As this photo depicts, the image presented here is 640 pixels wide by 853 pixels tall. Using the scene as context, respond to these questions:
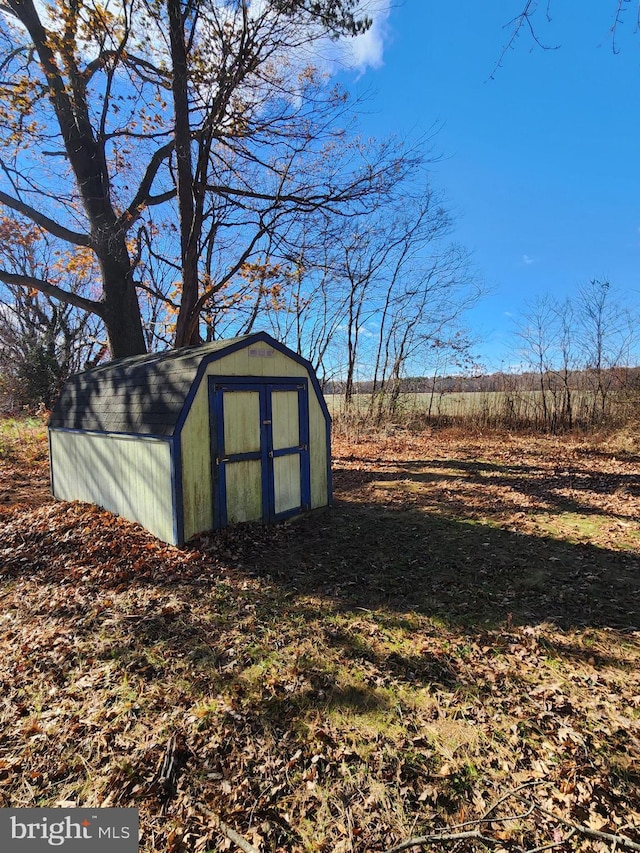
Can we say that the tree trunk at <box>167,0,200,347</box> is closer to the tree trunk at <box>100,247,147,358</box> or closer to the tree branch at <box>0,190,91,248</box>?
the tree trunk at <box>100,247,147,358</box>

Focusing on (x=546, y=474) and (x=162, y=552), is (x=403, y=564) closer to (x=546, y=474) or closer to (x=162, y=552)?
(x=162, y=552)

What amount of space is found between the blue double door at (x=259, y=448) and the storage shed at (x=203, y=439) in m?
0.01

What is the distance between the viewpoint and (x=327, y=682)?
2.99 m

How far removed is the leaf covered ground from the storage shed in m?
0.41

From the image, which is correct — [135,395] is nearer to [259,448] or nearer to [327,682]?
[259,448]

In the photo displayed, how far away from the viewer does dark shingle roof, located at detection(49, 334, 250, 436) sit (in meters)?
5.26

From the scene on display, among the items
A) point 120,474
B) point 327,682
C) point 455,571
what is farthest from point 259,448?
point 327,682

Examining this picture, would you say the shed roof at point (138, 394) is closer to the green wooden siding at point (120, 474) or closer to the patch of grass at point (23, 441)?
the green wooden siding at point (120, 474)

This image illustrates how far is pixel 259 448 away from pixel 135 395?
77.2 inches

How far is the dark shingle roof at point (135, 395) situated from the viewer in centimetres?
526

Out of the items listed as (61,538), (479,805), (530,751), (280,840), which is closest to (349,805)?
(280,840)

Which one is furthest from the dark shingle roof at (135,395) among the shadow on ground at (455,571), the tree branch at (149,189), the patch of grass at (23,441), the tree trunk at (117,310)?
the tree branch at (149,189)

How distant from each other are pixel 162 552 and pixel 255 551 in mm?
1134

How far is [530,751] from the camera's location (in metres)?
2.38
